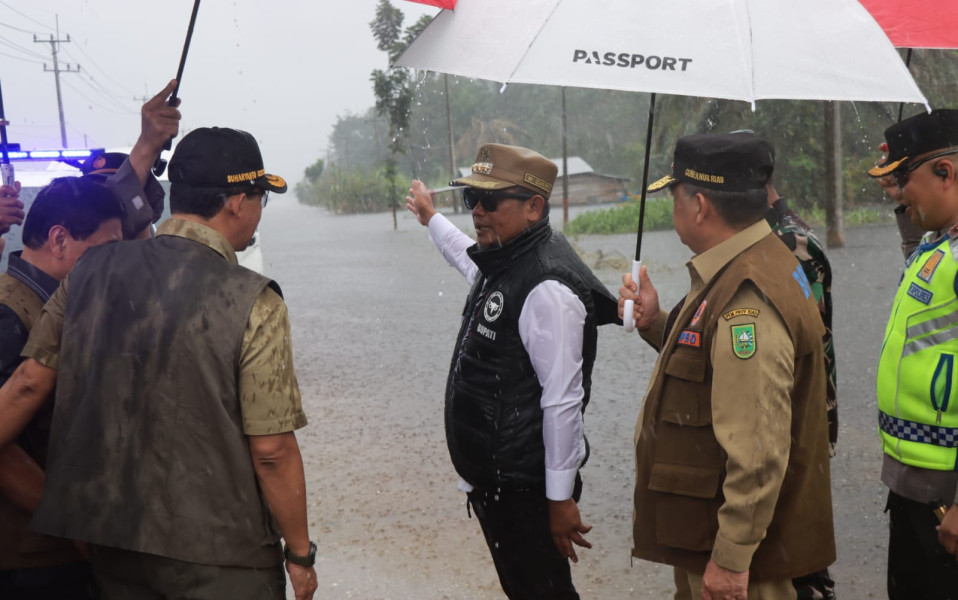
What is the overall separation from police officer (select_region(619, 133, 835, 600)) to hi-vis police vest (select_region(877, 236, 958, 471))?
41 centimetres

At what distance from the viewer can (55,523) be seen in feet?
7.97

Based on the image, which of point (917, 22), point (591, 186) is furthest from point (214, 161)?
point (591, 186)

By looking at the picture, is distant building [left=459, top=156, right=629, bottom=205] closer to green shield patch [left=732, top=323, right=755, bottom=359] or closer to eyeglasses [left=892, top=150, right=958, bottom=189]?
eyeglasses [left=892, top=150, right=958, bottom=189]

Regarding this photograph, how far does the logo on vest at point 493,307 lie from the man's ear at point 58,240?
4.69ft

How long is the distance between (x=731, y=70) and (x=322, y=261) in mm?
23713

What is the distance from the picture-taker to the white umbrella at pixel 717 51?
269 cm

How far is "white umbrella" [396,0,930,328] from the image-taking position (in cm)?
269

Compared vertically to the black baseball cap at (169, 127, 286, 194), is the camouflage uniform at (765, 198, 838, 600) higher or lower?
lower

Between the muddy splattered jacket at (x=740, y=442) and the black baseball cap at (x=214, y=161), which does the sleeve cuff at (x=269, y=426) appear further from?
the muddy splattered jacket at (x=740, y=442)

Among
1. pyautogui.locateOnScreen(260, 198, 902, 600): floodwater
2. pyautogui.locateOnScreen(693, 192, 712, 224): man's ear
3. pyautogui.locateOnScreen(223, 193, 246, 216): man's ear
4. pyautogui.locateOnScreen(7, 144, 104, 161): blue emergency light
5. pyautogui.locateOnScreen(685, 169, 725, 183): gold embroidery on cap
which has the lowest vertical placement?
pyautogui.locateOnScreen(260, 198, 902, 600): floodwater

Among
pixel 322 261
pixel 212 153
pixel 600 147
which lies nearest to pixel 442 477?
pixel 212 153

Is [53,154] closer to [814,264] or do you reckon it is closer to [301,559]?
[301,559]

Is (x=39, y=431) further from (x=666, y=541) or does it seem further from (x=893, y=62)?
(x=893, y=62)

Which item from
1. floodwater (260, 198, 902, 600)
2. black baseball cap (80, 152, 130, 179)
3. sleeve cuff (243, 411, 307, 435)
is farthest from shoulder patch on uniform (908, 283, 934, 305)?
black baseball cap (80, 152, 130, 179)
